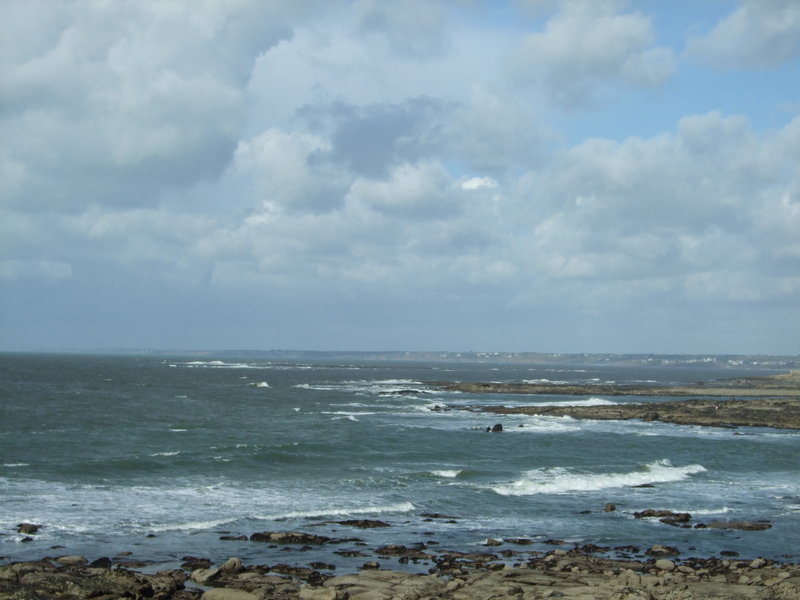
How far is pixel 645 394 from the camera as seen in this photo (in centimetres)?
9969

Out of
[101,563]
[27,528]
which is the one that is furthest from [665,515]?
[27,528]

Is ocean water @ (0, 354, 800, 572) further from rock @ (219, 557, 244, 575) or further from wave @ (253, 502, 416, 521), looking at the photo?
rock @ (219, 557, 244, 575)

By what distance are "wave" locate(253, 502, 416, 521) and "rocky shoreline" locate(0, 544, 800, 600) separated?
5.25 metres

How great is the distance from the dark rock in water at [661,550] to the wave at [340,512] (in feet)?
28.9

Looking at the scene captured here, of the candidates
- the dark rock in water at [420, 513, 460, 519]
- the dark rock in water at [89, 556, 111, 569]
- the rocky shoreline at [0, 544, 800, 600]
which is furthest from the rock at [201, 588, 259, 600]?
the dark rock in water at [420, 513, 460, 519]

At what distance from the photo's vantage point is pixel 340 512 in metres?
25.9

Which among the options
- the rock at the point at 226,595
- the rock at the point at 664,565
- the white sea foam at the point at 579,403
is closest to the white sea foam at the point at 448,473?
the rock at the point at 664,565

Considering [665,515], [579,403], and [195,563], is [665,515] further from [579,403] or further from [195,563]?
[579,403]

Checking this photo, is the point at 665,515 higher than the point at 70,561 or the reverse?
the reverse

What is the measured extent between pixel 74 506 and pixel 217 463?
10.2 m

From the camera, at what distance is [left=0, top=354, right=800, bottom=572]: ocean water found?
22.3m

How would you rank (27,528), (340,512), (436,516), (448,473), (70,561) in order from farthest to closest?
(448,473)
(340,512)
(436,516)
(27,528)
(70,561)

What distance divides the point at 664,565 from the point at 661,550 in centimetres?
200

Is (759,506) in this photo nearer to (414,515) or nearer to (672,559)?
(672,559)
